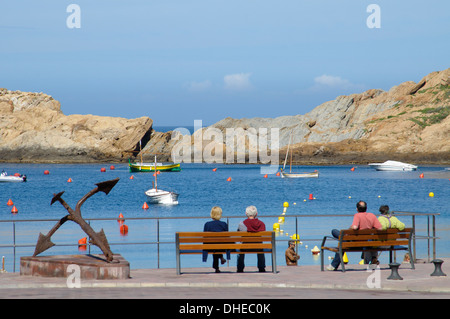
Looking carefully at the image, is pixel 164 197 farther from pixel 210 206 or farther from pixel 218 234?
pixel 218 234

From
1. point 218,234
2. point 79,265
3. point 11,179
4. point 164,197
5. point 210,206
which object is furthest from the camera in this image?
point 11,179

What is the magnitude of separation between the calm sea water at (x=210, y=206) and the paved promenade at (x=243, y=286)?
7.34ft

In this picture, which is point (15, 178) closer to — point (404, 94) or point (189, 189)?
point (189, 189)

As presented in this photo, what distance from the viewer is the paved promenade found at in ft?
35.5

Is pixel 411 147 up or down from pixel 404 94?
down

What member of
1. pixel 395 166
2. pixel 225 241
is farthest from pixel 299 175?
pixel 225 241

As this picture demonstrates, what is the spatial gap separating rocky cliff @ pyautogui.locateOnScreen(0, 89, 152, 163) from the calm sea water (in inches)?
1371

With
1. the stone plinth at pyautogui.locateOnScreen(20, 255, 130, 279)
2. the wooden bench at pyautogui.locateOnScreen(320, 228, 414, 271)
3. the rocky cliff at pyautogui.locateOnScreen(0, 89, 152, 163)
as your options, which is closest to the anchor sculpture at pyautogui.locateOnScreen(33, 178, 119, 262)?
the stone plinth at pyautogui.locateOnScreen(20, 255, 130, 279)

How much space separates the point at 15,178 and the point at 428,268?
301 ft

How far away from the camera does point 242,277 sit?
12758 millimetres

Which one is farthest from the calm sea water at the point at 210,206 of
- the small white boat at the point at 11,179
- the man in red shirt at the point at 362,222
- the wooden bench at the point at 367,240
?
the wooden bench at the point at 367,240

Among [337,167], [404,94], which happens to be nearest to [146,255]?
[337,167]

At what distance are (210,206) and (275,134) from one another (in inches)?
4735

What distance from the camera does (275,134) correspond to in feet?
604
